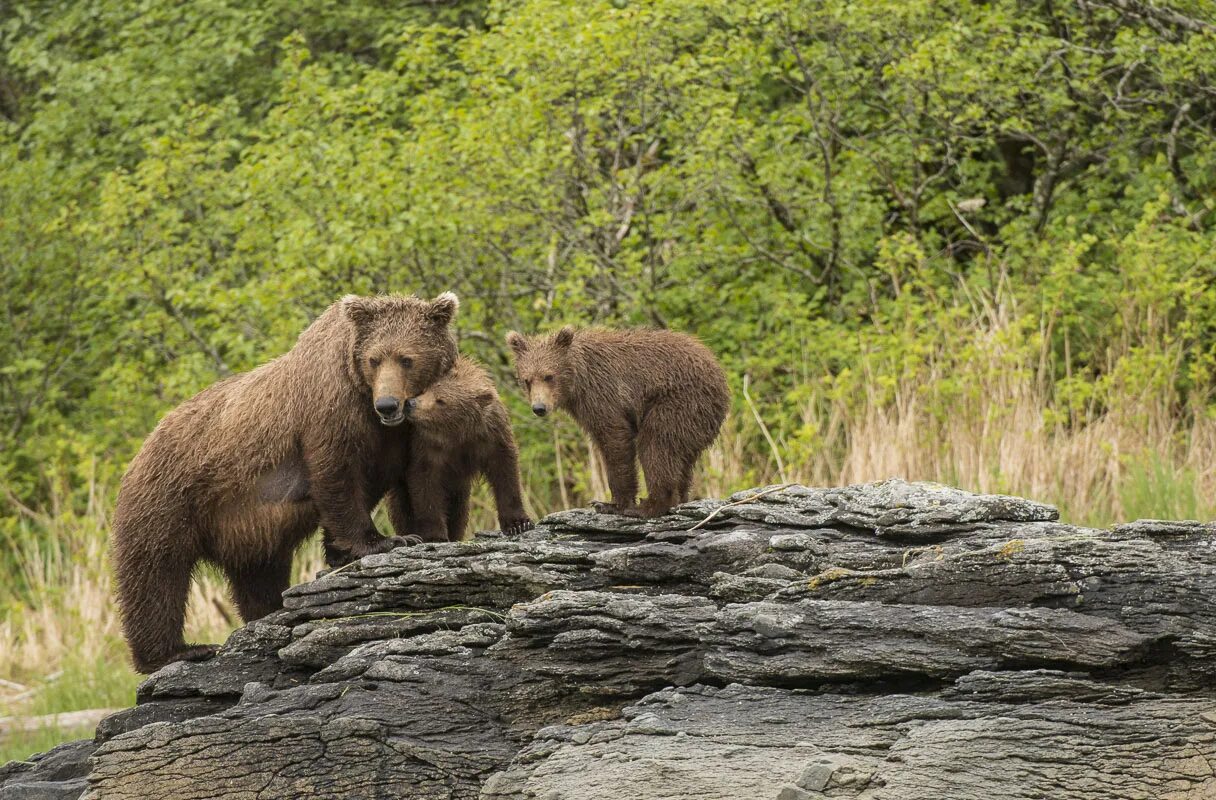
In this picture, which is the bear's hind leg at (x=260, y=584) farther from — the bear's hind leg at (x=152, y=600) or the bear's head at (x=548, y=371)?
the bear's head at (x=548, y=371)

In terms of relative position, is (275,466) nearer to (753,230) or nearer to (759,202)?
(759,202)

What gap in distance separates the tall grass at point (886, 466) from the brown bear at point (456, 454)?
3.54m

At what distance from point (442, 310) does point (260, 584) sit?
1649mm

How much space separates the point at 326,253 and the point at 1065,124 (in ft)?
23.1

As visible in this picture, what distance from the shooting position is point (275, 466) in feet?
24.9

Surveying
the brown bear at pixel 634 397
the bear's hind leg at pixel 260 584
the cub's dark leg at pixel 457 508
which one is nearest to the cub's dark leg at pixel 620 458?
the brown bear at pixel 634 397

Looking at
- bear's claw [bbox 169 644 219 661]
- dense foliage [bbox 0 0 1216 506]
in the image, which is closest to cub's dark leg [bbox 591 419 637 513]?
bear's claw [bbox 169 644 219 661]

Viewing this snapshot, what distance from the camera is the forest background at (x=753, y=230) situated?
13266mm

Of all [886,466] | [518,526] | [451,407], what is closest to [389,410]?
[451,407]

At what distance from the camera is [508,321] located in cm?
1525

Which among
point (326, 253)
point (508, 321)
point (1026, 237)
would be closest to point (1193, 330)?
point (1026, 237)

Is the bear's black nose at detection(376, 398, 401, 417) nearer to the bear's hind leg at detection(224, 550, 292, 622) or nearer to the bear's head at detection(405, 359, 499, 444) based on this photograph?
the bear's head at detection(405, 359, 499, 444)

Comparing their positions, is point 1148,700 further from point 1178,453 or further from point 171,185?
point 171,185

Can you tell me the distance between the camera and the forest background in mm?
13266
